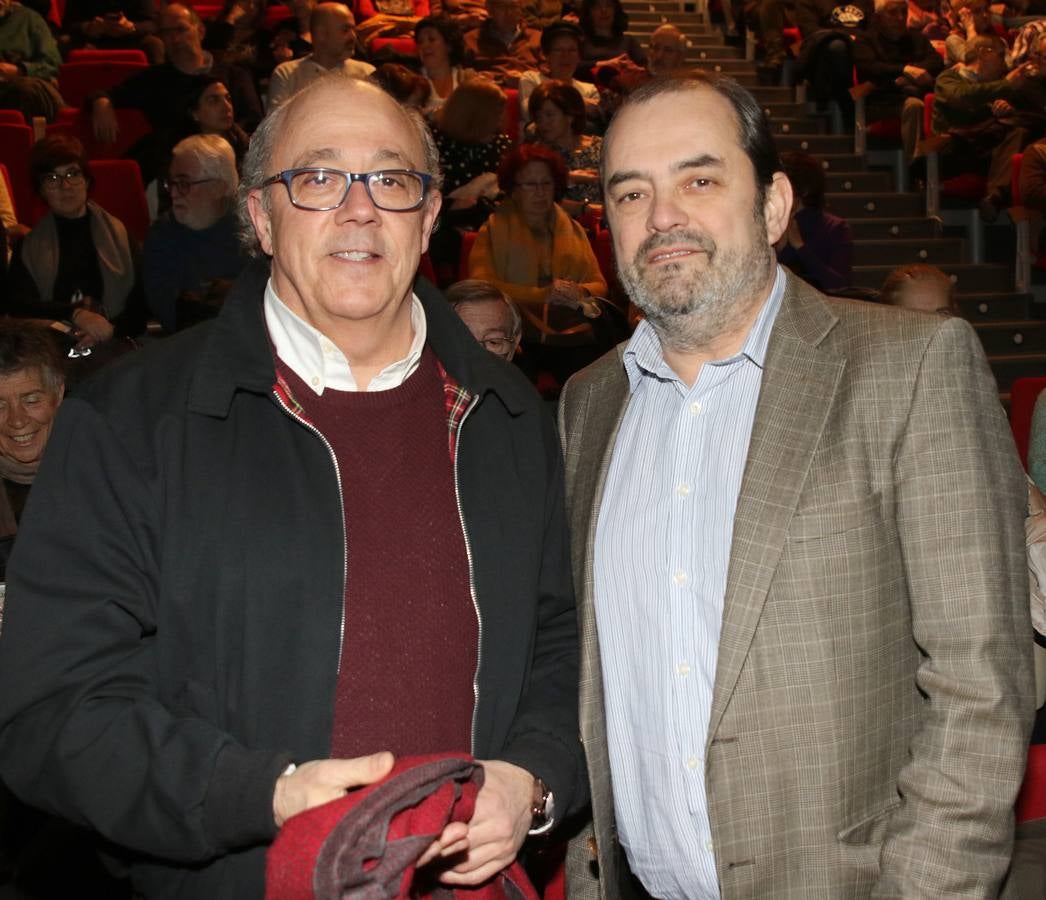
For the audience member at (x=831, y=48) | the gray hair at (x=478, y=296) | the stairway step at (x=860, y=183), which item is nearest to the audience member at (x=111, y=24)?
the stairway step at (x=860, y=183)

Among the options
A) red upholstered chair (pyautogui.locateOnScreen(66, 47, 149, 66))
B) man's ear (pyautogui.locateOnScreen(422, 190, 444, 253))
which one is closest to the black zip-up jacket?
man's ear (pyautogui.locateOnScreen(422, 190, 444, 253))

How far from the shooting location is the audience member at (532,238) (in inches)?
201

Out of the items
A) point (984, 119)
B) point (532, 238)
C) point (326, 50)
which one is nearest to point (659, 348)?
point (532, 238)

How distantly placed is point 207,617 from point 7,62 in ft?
23.8

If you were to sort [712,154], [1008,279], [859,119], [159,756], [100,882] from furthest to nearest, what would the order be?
[859,119], [1008,279], [100,882], [712,154], [159,756]

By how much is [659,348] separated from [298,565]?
696 mm

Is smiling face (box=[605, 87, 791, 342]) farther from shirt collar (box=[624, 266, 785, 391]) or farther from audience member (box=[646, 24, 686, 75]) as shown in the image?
audience member (box=[646, 24, 686, 75])

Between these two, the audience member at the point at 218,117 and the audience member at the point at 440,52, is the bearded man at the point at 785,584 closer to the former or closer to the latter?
the audience member at the point at 218,117

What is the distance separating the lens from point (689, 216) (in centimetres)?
186

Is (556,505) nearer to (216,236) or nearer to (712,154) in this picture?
(712,154)

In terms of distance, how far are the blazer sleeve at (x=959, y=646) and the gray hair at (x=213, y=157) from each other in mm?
3822

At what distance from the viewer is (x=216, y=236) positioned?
15.9 ft

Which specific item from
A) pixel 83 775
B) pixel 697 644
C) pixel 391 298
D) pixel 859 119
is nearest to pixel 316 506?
pixel 391 298

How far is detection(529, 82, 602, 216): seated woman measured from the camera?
21.4 feet
